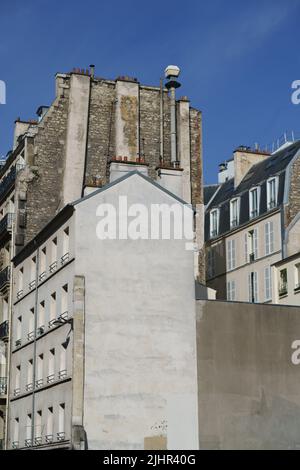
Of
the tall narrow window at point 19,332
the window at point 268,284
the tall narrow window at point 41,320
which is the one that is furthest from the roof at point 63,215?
the window at point 268,284

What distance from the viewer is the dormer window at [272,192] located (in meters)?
47.8

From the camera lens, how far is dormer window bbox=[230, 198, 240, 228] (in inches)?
2013

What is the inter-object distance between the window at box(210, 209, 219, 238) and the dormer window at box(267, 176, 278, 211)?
5229 millimetres

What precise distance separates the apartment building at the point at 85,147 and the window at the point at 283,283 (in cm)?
339

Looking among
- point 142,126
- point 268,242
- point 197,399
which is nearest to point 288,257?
point 268,242

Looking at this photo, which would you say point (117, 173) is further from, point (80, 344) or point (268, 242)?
point (268, 242)

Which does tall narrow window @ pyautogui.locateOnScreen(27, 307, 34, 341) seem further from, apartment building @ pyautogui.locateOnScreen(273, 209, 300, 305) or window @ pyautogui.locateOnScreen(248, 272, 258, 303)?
window @ pyautogui.locateOnScreen(248, 272, 258, 303)

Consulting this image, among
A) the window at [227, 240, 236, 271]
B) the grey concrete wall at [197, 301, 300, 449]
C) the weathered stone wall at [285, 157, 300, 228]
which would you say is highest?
the weathered stone wall at [285, 157, 300, 228]

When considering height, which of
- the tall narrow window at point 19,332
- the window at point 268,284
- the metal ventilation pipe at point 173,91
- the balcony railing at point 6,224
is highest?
the metal ventilation pipe at point 173,91

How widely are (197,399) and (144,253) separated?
205 inches

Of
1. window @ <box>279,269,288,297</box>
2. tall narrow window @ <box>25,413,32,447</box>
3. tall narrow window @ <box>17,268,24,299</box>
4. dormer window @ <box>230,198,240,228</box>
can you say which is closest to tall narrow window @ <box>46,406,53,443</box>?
tall narrow window @ <box>25,413,32,447</box>

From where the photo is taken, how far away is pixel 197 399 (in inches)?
1273

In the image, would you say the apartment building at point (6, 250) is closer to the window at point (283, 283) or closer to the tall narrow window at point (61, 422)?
the tall narrow window at point (61, 422)

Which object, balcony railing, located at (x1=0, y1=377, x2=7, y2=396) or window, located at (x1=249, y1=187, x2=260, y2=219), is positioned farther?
window, located at (x1=249, y1=187, x2=260, y2=219)
